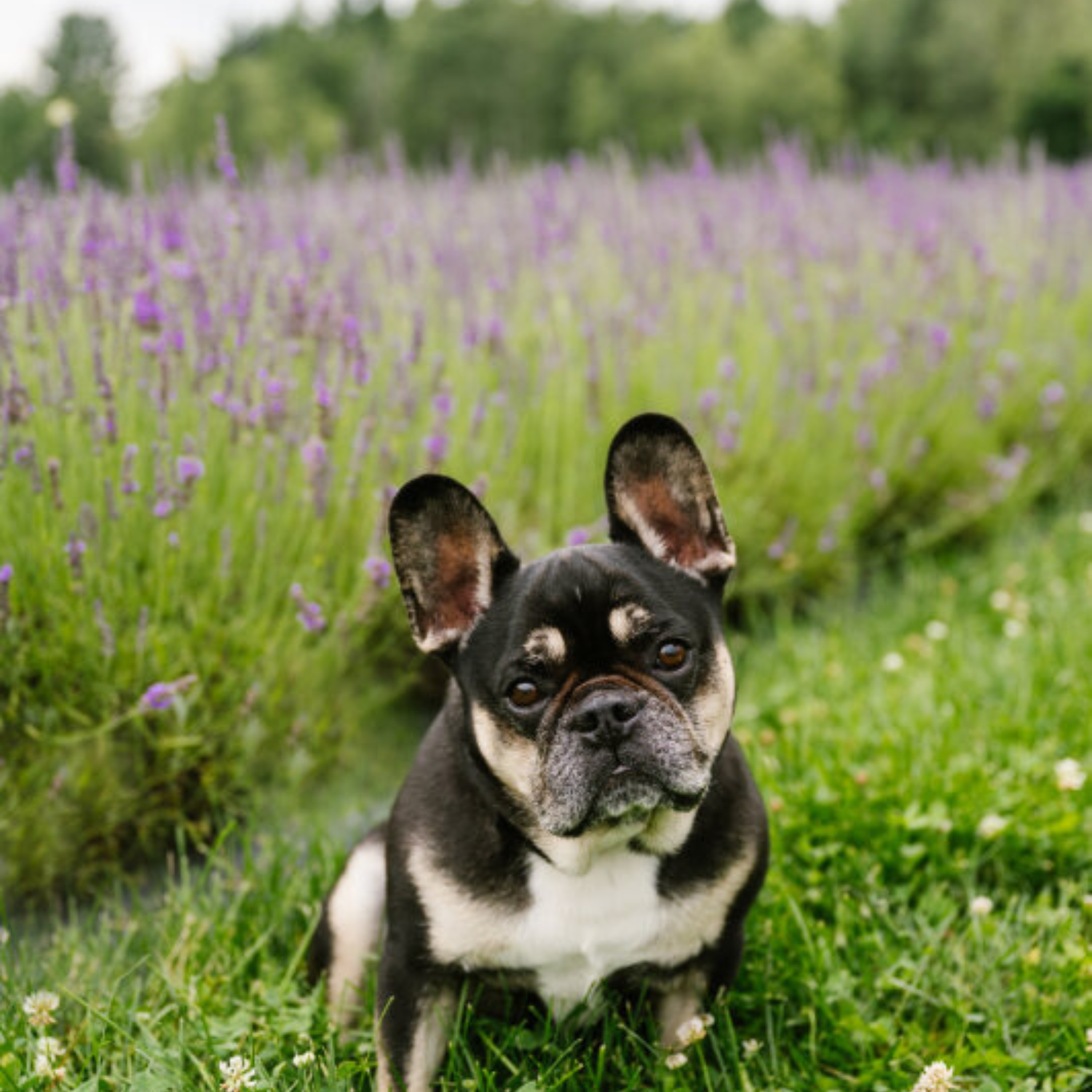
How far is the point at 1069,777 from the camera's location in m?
3.00

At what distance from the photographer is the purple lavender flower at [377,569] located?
118 inches

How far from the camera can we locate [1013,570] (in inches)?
195

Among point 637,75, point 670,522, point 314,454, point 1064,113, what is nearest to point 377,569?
point 314,454

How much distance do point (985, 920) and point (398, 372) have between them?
85.4 inches

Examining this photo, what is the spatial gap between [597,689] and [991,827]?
1328 mm

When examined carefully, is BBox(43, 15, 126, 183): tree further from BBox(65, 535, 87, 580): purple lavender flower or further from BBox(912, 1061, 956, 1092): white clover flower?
BBox(912, 1061, 956, 1092): white clover flower

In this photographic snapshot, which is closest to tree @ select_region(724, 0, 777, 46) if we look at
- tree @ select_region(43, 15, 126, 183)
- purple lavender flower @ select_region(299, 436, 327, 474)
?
tree @ select_region(43, 15, 126, 183)

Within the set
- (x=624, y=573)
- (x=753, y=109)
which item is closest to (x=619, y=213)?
(x=624, y=573)

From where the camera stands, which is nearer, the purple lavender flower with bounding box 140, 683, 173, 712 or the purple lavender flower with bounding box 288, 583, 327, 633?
the purple lavender flower with bounding box 140, 683, 173, 712

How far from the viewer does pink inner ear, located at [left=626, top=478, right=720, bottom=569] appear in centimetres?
240

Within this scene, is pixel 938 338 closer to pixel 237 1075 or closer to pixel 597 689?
pixel 597 689

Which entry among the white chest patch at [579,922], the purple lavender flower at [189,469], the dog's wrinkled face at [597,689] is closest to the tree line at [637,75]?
the purple lavender flower at [189,469]

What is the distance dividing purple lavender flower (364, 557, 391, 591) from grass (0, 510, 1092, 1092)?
0.65 meters

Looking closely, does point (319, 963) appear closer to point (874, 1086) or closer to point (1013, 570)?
point (874, 1086)
